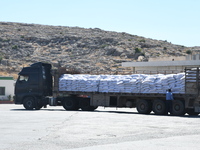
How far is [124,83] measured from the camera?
27781 mm

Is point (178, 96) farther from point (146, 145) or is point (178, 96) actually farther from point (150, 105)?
point (146, 145)

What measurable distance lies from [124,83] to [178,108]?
4.25 meters

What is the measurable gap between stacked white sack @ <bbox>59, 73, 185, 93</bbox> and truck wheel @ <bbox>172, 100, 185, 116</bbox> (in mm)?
633

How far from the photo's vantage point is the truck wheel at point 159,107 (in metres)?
25.5

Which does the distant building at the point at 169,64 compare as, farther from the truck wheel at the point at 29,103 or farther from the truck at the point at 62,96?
the truck wheel at the point at 29,103

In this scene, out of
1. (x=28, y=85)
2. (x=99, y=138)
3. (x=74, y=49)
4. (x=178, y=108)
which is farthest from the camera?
(x=74, y=49)

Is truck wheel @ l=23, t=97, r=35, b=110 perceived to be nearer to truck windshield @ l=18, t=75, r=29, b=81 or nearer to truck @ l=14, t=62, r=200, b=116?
truck @ l=14, t=62, r=200, b=116

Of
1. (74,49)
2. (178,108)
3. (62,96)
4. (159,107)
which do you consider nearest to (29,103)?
(62,96)

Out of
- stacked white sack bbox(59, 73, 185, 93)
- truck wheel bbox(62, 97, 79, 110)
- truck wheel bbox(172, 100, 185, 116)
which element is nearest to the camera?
truck wheel bbox(172, 100, 185, 116)

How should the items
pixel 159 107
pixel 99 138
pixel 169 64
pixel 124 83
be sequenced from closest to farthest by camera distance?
pixel 99 138
pixel 159 107
pixel 124 83
pixel 169 64

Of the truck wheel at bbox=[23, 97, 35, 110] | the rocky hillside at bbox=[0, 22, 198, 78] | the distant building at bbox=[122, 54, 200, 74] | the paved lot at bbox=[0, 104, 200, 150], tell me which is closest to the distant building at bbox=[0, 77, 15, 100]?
the distant building at bbox=[122, 54, 200, 74]

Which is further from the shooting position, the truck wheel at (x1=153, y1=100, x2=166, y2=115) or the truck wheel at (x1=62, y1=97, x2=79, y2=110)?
the truck wheel at (x1=62, y1=97, x2=79, y2=110)

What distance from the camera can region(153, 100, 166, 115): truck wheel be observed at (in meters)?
25.5

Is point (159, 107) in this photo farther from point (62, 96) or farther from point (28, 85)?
point (28, 85)
